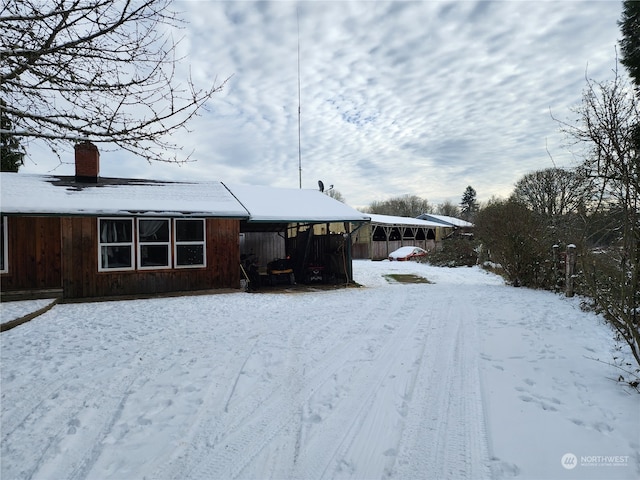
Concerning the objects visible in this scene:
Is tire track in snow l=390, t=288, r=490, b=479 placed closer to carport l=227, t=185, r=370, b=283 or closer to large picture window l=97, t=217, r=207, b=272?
carport l=227, t=185, r=370, b=283

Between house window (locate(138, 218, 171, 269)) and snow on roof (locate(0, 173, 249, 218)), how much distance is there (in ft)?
2.03

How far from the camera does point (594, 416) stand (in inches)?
115

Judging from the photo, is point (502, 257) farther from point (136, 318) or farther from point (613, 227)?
point (136, 318)

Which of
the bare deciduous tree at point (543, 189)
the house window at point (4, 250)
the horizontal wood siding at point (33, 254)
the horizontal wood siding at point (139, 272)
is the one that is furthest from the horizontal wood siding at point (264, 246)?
the bare deciduous tree at point (543, 189)

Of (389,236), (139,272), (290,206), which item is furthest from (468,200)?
(139,272)

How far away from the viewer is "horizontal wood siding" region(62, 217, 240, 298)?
895 cm

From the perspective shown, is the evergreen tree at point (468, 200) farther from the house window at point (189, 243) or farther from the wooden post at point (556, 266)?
the house window at point (189, 243)

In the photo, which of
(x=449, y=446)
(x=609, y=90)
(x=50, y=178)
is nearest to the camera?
(x=449, y=446)

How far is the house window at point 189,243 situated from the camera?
10141 millimetres

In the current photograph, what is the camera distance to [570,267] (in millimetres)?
8617

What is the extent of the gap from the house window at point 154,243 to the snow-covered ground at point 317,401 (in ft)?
12.8

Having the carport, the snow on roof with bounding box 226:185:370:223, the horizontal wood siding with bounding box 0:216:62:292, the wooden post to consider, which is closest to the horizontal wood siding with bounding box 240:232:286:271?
the carport

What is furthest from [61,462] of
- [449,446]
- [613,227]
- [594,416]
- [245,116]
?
[245,116]

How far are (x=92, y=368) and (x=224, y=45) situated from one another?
5392 mm
